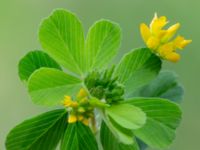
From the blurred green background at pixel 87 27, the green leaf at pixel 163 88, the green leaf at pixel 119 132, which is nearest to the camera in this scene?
the green leaf at pixel 119 132

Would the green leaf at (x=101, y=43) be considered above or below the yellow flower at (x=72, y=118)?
above

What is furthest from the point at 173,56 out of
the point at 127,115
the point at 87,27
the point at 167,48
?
the point at 87,27

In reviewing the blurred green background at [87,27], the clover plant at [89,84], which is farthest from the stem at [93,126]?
the blurred green background at [87,27]

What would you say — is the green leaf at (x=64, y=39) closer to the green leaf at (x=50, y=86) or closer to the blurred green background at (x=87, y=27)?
the green leaf at (x=50, y=86)

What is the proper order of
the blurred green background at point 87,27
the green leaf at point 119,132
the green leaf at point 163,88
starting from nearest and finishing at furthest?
the green leaf at point 119,132
the green leaf at point 163,88
the blurred green background at point 87,27

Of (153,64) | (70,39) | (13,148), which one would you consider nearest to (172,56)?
(153,64)

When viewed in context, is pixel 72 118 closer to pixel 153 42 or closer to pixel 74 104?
pixel 74 104

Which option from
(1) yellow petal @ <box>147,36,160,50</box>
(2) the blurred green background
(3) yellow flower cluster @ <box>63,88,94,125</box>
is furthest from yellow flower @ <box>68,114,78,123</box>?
(2) the blurred green background
